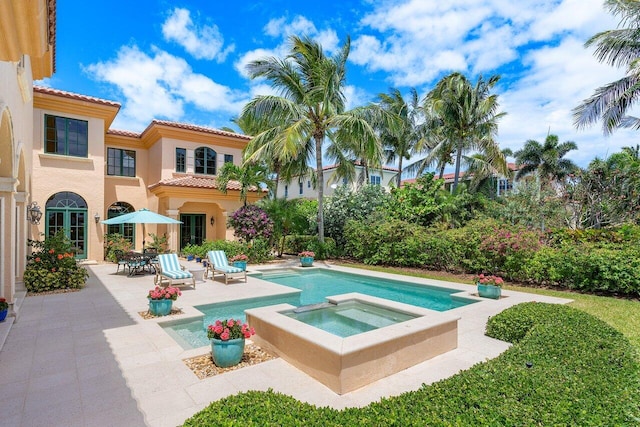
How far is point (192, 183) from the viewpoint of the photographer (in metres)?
19.9

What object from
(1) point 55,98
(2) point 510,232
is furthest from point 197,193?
(2) point 510,232

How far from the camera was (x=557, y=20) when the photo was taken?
478 inches

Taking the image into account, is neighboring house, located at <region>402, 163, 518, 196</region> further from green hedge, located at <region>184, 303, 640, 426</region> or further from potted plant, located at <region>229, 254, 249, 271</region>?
green hedge, located at <region>184, 303, 640, 426</region>

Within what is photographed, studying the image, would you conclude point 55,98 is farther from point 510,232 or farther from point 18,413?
point 510,232

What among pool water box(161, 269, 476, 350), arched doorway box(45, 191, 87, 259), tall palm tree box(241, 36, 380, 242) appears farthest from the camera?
arched doorway box(45, 191, 87, 259)

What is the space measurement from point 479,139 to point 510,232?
1422cm

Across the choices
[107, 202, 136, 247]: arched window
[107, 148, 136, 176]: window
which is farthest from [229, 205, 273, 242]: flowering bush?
[107, 148, 136, 176]: window

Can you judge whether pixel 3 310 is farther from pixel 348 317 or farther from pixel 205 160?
pixel 205 160

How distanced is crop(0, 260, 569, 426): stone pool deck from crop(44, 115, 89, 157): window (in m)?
11.7

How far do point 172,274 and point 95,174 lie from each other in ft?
33.2

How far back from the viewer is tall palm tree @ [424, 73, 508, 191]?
77.6 ft

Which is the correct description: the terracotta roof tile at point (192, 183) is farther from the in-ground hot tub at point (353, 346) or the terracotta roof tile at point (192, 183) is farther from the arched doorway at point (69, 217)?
the in-ground hot tub at point (353, 346)

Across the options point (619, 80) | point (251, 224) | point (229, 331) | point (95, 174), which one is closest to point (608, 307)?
point (229, 331)

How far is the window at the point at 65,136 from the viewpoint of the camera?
16953 millimetres
